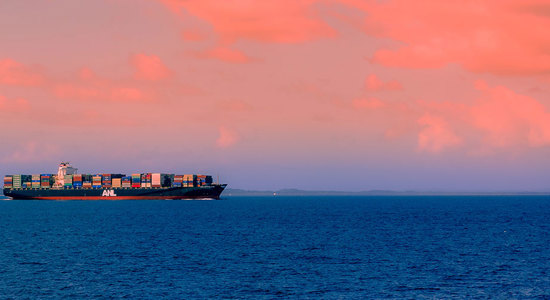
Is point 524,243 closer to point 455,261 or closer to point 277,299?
point 455,261

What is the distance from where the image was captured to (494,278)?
50.4 m

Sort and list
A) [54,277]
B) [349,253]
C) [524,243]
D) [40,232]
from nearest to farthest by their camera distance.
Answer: [54,277] < [349,253] < [524,243] < [40,232]

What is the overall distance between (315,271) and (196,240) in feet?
104

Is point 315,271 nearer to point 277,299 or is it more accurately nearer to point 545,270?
point 277,299

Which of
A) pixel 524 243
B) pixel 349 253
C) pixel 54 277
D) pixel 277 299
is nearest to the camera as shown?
pixel 277 299

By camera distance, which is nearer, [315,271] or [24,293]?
[24,293]

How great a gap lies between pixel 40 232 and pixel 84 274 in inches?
1887

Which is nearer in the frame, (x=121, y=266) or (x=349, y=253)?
(x=121, y=266)

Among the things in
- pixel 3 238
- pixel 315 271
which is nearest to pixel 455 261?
pixel 315 271

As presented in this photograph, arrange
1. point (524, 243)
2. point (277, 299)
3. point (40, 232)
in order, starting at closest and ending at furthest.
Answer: point (277, 299), point (524, 243), point (40, 232)

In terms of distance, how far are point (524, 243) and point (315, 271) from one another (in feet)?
137

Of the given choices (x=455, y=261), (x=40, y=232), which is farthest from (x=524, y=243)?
(x=40, y=232)

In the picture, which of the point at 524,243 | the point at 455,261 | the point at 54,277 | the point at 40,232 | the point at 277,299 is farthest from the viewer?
the point at 40,232

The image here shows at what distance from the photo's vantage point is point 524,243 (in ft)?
259
